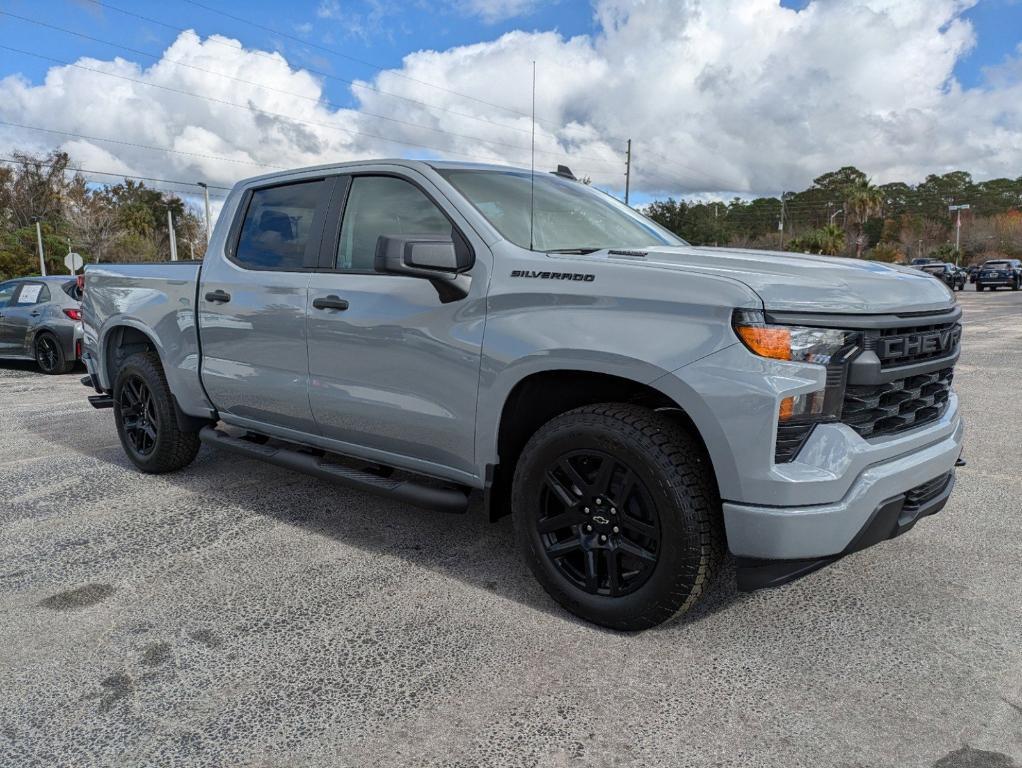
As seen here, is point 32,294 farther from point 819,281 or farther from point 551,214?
point 819,281

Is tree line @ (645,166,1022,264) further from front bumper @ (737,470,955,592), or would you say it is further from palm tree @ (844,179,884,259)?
front bumper @ (737,470,955,592)

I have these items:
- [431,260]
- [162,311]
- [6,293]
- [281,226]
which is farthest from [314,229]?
[6,293]

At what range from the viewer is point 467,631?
2977 mm

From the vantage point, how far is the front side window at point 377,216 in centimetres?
353

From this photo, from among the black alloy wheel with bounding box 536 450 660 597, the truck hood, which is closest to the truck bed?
the black alloy wheel with bounding box 536 450 660 597

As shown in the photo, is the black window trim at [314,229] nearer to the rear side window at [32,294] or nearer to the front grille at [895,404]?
the front grille at [895,404]

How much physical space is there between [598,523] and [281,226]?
2.48 m

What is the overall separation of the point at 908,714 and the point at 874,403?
99 cm

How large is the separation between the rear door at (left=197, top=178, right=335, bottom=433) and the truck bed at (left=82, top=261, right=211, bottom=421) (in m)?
0.15

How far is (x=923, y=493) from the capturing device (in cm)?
288

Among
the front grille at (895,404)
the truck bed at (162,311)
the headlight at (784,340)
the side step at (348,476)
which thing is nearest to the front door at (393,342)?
the side step at (348,476)

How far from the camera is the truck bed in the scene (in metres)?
4.61

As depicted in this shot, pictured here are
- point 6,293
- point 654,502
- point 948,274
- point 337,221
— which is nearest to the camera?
point 654,502

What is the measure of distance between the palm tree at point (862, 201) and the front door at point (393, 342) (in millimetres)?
91792
